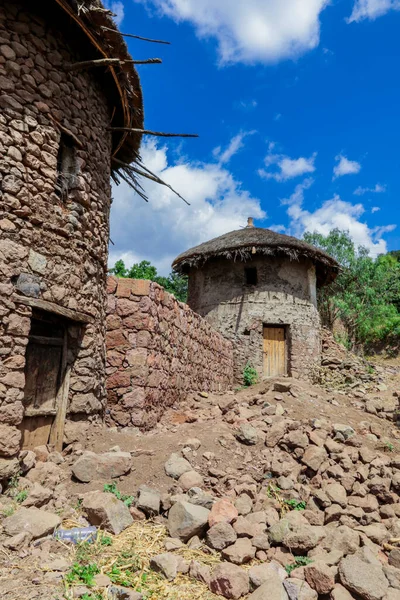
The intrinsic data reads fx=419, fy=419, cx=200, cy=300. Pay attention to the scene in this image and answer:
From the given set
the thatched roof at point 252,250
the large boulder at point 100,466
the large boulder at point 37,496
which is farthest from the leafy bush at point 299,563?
the thatched roof at point 252,250

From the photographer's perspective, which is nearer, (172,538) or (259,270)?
(172,538)

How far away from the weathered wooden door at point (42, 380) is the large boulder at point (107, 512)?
3.76 ft

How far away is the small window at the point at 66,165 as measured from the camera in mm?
5117

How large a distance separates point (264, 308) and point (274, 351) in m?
1.44

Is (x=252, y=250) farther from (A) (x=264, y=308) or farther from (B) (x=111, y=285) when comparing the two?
(B) (x=111, y=285)

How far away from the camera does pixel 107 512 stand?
349cm

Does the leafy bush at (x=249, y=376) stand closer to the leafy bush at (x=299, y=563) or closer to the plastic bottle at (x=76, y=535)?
the leafy bush at (x=299, y=563)

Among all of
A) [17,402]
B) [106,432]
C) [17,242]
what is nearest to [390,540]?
[106,432]

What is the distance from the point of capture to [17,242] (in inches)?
167

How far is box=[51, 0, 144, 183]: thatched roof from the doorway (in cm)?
329

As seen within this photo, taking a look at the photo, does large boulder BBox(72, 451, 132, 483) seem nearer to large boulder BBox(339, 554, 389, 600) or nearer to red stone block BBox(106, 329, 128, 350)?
red stone block BBox(106, 329, 128, 350)

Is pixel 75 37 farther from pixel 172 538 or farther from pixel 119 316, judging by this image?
pixel 172 538

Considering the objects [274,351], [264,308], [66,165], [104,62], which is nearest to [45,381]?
[66,165]

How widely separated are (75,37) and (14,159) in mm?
2097
